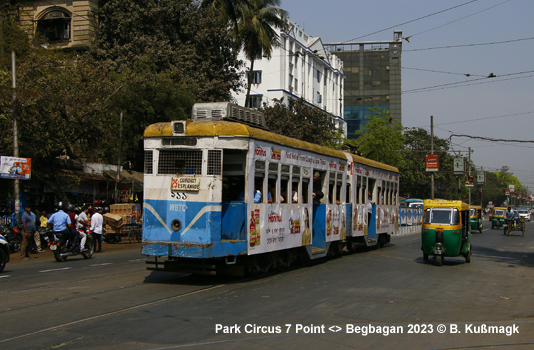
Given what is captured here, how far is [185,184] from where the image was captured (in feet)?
38.7

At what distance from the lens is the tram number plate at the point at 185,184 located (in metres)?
11.7

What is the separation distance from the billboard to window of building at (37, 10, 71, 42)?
25.1 metres

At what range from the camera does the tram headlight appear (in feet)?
38.5

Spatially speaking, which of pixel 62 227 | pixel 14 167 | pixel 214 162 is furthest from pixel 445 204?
pixel 14 167

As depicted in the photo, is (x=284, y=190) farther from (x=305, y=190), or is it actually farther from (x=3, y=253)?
(x=3, y=253)

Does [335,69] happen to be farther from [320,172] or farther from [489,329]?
[489,329]

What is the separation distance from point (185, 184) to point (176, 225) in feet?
2.85

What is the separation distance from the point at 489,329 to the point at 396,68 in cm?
10415

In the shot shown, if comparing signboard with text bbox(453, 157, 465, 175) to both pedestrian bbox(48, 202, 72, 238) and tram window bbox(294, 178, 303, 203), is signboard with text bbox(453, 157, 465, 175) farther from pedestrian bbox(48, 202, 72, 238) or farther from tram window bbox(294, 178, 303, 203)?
pedestrian bbox(48, 202, 72, 238)

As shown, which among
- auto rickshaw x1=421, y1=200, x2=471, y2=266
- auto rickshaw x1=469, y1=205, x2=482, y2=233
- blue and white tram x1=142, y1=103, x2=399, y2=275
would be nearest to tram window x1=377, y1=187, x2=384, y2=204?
auto rickshaw x1=421, y1=200, x2=471, y2=266

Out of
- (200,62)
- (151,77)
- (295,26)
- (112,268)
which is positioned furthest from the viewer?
(295,26)

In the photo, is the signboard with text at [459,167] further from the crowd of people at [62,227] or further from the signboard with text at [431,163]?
the crowd of people at [62,227]

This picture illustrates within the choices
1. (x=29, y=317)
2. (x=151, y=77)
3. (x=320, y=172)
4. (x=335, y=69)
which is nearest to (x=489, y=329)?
(x=29, y=317)

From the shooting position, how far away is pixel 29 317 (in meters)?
8.55
